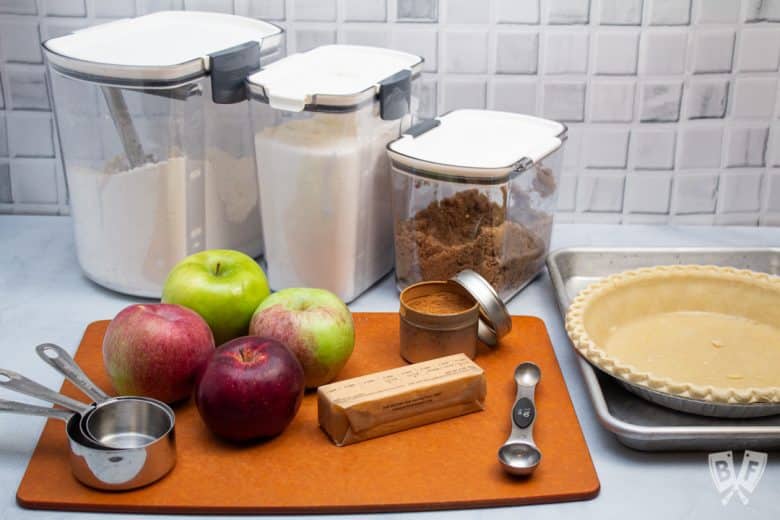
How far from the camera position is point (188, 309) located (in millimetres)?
919

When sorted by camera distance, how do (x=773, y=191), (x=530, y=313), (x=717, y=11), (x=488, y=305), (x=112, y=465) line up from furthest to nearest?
(x=773, y=191), (x=717, y=11), (x=530, y=313), (x=488, y=305), (x=112, y=465)

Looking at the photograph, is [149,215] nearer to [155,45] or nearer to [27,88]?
[155,45]

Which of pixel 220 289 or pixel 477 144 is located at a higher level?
pixel 477 144

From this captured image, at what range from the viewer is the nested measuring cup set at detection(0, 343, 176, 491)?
2.51ft

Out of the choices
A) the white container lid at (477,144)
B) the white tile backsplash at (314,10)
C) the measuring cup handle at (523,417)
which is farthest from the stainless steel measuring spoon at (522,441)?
the white tile backsplash at (314,10)

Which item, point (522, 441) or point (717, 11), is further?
point (717, 11)

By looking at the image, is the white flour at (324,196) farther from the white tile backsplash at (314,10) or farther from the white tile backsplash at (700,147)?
the white tile backsplash at (700,147)

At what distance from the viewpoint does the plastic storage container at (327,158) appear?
1009 mm

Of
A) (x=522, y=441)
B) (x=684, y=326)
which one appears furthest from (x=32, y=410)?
(x=684, y=326)

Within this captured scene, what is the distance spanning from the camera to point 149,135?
1.03m

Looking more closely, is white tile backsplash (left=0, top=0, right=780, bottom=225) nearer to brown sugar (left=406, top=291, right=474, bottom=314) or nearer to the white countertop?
the white countertop

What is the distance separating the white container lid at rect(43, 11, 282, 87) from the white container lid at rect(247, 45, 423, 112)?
6 cm

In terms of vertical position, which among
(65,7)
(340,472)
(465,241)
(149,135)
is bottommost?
(340,472)

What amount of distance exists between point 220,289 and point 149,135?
0.65 ft
